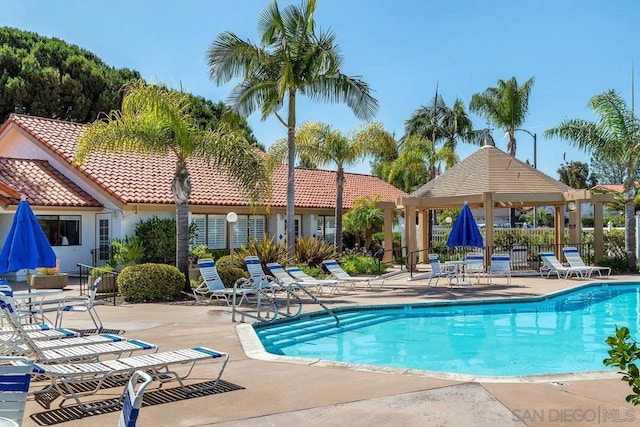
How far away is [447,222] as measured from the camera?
3550 centimetres

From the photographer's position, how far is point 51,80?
40.6 m

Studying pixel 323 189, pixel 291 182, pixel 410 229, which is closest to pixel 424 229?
pixel 410 229

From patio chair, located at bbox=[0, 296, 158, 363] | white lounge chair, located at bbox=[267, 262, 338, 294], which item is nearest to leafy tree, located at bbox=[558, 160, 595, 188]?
white lounge chair, located at bbox=[267, 262, 338, 294]

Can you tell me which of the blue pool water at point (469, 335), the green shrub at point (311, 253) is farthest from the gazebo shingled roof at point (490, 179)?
the blue pool water at point (469, 335)

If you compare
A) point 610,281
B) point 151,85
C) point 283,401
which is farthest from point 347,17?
point 283,401

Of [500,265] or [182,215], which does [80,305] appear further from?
[500,265]

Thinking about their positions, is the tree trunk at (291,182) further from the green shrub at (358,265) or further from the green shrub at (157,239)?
the green shrub at (157,239)

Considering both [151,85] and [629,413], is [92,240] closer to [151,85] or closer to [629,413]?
[151,85]

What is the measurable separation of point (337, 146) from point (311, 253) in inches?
221

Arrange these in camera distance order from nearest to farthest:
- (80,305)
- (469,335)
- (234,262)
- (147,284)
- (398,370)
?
(398,370) → (80,305) → (469,335) → (147,284) → (234,262)

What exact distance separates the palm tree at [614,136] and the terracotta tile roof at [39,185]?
19.6 meters

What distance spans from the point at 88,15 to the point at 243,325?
17.1m

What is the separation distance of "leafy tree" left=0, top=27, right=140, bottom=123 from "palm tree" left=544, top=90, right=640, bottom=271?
29.0 m

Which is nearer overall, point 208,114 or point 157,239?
point 157,239
